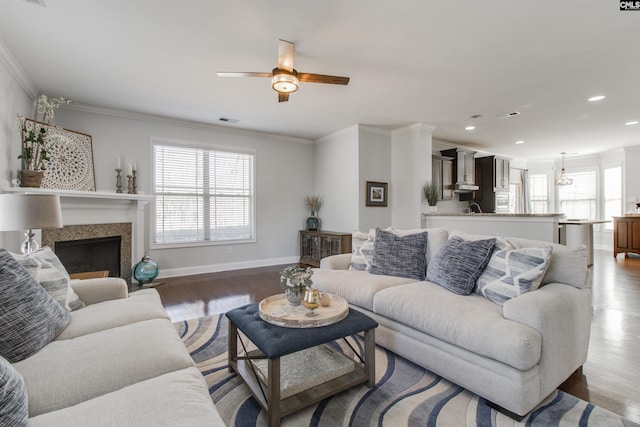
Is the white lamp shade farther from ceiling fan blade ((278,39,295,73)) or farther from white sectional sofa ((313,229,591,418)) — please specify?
white sectional sofa ((313,229,591,418))

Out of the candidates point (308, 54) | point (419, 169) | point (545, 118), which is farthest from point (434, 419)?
point (545, 118)

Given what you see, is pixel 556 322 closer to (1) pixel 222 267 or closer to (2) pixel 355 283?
(2) pixel 355 283

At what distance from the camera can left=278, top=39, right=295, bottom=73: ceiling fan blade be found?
2.63m

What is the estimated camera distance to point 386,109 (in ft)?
14.9

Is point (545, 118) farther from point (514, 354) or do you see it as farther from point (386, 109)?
point (514, 354)

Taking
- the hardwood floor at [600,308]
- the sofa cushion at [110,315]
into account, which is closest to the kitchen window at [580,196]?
the hardwood floor at [600,308]

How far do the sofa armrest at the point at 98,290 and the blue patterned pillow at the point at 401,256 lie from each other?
2158 millimetres

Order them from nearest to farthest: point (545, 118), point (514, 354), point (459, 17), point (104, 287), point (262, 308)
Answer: point (514, 354), point (262, 308), point (104, 287), point (459, 17), point (545, 118)

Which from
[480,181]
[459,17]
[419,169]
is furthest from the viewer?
[480,181]

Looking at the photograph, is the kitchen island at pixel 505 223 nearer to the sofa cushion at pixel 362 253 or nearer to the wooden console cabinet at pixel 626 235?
the sofa cushion at pixel 362 253

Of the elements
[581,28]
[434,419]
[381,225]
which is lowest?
[434,419]

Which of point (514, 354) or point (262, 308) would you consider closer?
point (514, 354)

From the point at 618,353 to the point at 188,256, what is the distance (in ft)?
17.8

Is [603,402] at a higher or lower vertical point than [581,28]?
lower
